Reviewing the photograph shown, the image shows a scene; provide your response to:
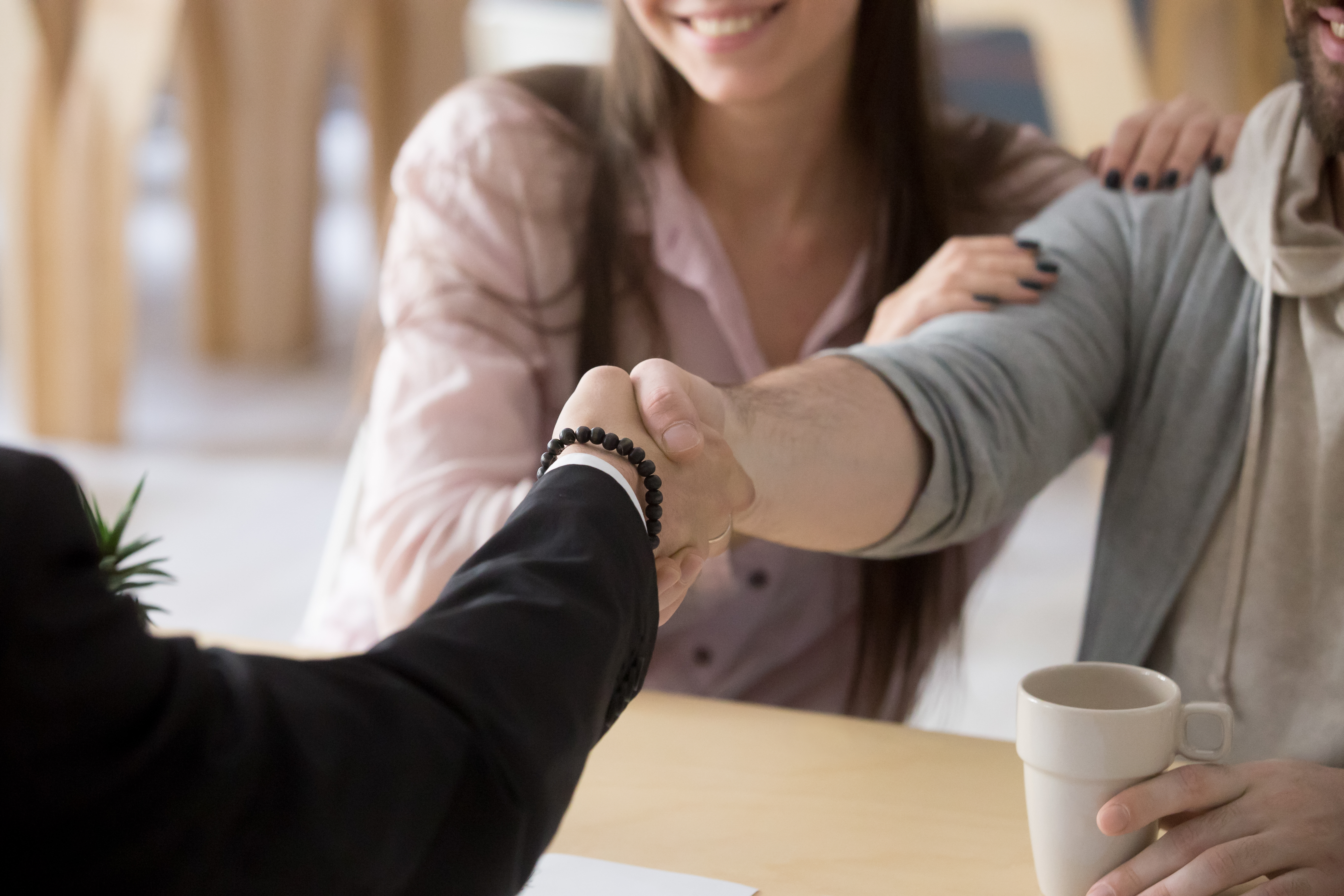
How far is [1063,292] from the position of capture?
35.5 inches

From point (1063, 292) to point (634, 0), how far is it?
1.32 feet

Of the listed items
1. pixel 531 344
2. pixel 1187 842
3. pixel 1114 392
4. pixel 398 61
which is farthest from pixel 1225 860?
pixel 398 61

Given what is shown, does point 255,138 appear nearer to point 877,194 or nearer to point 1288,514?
point 877,194

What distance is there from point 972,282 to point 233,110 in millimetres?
2935

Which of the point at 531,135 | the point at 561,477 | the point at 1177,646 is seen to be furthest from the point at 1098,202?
the point at 561,477

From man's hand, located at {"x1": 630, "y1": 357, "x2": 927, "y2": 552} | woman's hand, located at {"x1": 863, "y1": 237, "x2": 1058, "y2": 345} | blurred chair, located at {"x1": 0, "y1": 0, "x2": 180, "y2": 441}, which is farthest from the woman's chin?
blurred chair, located at {"x1": 0, "y1": 0, "x2": 180, "y2": 441}

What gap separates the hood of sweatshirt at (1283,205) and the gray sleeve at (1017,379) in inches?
3.1

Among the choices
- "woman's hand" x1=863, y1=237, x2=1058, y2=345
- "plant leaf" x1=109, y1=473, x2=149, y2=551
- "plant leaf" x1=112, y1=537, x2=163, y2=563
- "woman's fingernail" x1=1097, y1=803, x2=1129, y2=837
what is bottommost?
"woman's fingernail" x1=1097, y1=803, x2=1129, y2=837

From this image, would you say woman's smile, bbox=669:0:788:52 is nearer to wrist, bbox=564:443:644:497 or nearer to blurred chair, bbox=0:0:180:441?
wrist, bbox=564:443:644:497

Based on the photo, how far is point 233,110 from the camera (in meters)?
3.44

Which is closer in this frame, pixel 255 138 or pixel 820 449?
pixel 820 449

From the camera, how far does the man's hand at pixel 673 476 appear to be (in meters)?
0.65

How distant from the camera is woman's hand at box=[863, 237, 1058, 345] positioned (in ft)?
2.95

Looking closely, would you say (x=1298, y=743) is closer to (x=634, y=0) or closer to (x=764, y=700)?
(x=764, y=700)
